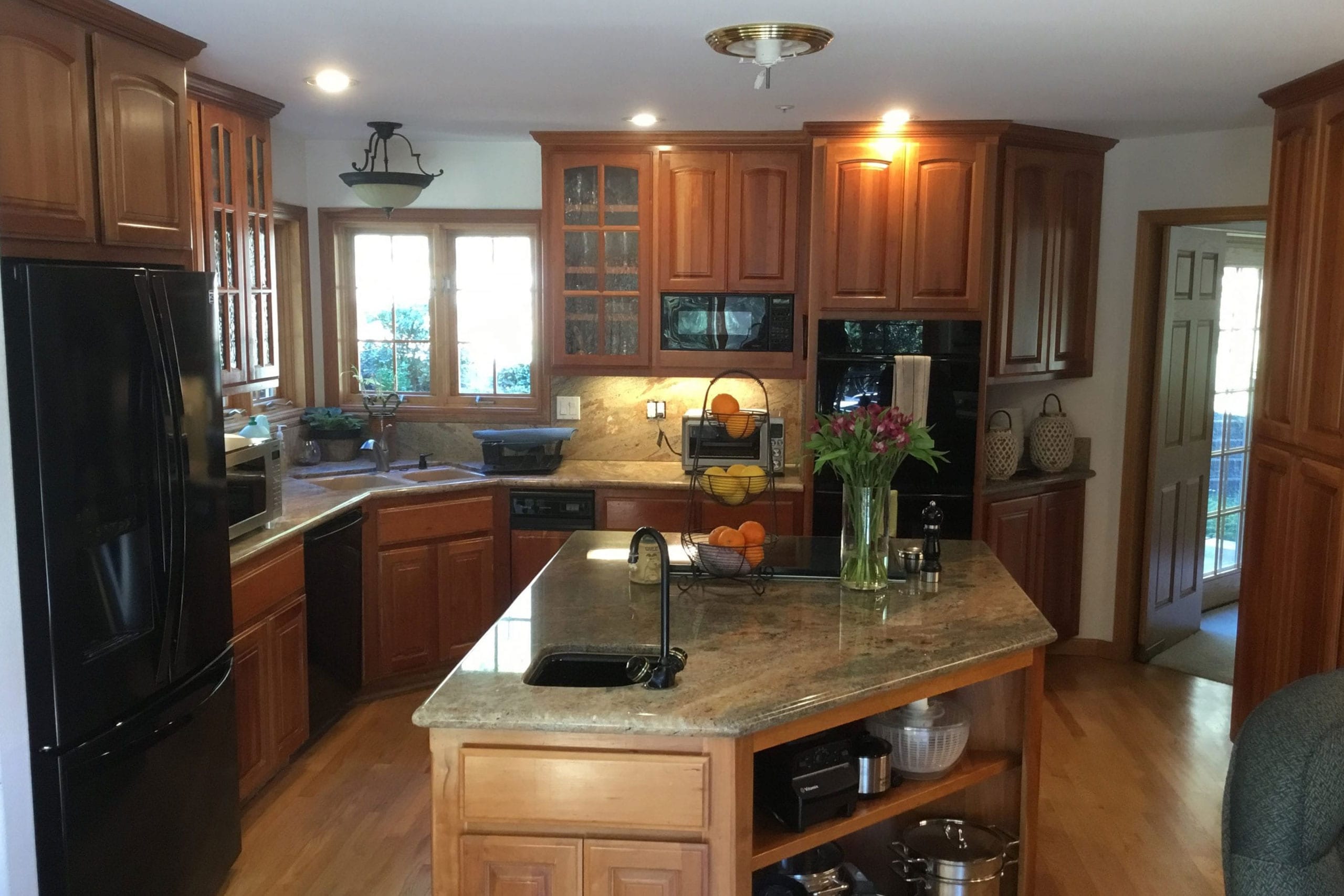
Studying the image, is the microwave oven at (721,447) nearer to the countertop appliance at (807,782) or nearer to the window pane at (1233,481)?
the countertop appliance at (807,782)

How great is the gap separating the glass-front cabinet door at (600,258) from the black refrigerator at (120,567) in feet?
7.05

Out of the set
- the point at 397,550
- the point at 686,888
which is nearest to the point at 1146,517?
the point at 397,550

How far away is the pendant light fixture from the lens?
15.2 ft

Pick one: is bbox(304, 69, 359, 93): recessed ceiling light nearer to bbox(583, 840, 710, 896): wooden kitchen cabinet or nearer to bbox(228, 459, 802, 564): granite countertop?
bbox(228, 459, 802, 564): granite countertop

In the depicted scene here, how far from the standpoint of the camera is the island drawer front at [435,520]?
4.41 m

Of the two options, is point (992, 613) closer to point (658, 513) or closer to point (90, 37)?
point (658, 513)

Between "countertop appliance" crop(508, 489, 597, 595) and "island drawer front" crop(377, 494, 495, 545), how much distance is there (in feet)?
0.40

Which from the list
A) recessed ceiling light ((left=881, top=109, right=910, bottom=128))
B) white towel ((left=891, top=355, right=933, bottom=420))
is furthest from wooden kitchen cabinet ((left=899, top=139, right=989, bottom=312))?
white towel ((left=891, top=355, right=933, bottom=420))

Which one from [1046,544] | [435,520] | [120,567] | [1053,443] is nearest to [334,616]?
[435,520]

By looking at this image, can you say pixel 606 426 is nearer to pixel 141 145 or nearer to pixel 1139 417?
pixel 1139 417

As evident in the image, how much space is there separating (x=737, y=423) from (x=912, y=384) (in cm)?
192

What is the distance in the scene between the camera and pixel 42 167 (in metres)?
2.52

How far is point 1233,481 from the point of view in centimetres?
627

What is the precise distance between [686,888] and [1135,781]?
7.78ft
